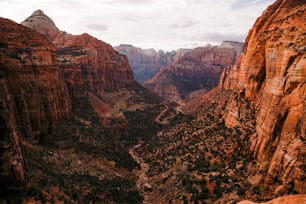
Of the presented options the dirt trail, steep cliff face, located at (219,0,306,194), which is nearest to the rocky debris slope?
steep cliff face, located at (219,0,306,194)

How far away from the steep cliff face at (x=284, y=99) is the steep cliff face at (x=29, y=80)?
3002 cm

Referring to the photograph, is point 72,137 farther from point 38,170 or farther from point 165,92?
point 165,92

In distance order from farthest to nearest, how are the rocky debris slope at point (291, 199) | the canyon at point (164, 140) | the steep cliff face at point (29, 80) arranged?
the steep cliff face at point (29, 80) < the canyon at point (164, 140) < the rocky debris slope at point (291, 199)

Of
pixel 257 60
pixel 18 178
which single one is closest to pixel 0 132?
pixel 18 178

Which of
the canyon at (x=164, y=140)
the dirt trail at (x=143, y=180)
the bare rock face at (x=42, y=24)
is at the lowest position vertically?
the dirt trail at (x=143, y=180)

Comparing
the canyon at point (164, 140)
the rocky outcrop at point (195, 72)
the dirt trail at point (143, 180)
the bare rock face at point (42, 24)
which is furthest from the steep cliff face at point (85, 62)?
the rocky outcrop at point (195, 72)

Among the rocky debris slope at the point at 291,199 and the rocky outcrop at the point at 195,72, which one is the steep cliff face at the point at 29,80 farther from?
the rocky outcrop at the point at 195,72

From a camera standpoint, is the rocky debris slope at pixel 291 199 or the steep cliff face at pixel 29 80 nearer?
the rocky debris slope at pixel 291 199

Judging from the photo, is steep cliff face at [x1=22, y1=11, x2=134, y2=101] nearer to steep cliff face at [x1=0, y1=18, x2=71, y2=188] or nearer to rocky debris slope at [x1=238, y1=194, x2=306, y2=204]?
steep cliff face at [x1=0, y1=18, x2=71, y2=188]

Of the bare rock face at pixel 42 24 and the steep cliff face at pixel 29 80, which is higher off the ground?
the bare rock face at pixel 42 24

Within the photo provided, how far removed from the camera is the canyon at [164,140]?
78.5ft

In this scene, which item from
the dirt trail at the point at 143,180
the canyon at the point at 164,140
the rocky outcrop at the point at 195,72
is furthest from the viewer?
the rocky outcrop at the point at 195,72

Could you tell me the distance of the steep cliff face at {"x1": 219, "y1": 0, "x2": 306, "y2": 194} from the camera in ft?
72.2

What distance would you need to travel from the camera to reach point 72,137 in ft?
151
